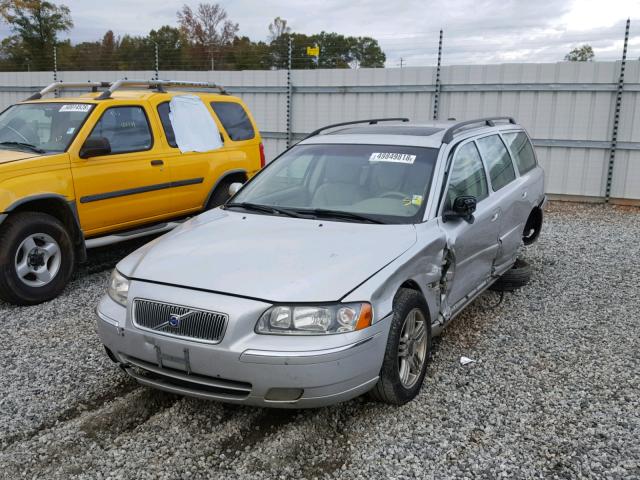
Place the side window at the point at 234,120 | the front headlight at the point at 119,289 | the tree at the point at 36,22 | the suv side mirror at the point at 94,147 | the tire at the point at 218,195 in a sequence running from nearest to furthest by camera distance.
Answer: the front headlight at the point at 119,289 < the suv side mirror at the point at 94,147 < the tire at the point at 218,195 < the side window at the point at 234,120 < the tree at the point at 36,22

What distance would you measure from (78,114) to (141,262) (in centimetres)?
328

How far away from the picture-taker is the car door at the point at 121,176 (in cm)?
583

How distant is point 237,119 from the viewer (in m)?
7.71

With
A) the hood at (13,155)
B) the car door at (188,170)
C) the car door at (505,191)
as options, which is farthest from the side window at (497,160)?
the hood at (13,155)

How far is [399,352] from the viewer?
3.40 metres

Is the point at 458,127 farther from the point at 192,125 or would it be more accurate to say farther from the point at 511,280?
the point at 192,125

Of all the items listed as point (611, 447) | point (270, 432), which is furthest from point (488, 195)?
point (270, 432)

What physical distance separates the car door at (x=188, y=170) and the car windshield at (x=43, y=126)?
0.92 m

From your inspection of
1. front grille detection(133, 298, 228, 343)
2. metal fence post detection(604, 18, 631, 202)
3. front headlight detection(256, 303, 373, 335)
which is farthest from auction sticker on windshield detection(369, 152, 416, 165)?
metal fence post detection(604, 18, 631, 202)

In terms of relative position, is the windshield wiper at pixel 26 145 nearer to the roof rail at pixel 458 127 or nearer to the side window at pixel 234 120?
the side window at pixel 234 120

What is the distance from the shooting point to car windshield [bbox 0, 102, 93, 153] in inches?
231

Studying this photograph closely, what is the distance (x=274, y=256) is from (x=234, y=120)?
4.71 metres

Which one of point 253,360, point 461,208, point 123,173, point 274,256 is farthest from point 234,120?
point 253,360

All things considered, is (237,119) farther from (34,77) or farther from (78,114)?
(34,77)
